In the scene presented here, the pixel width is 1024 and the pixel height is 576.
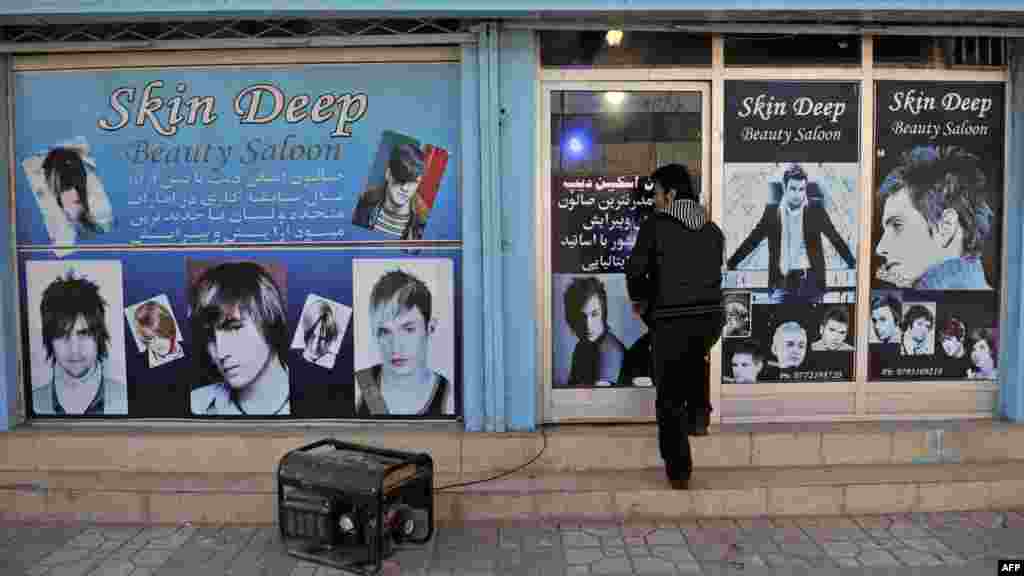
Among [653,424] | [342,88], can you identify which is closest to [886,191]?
[653,424]

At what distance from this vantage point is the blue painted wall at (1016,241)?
532 cm

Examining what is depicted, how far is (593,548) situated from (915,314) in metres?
2.87

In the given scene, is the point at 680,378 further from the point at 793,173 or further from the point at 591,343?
the point at 793,173

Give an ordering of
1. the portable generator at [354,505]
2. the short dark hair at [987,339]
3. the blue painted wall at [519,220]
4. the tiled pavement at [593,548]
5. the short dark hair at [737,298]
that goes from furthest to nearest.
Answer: the short dark hair at [987,339], the short dark hair at [737,298], the blue painted wall at [519,220], the tiled pavement at [593,548], the portable generator at [354,505]

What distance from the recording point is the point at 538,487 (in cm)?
491

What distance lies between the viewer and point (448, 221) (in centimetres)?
534

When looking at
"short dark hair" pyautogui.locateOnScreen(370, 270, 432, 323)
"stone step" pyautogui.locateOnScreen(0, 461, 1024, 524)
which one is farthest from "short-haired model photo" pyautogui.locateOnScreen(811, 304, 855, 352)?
"short dark hair" pyautogui.locateOnScreen(370, 270, 432, 323)

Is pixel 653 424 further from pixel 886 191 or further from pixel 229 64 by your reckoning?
pixel 229 64

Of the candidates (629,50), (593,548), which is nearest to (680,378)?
(593,548)

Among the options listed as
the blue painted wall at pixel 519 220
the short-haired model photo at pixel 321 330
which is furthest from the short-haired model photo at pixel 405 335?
the blue painted wall at pixel 519 220

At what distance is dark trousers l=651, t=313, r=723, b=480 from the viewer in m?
4.71

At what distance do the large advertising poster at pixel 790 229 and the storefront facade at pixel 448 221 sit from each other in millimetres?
15

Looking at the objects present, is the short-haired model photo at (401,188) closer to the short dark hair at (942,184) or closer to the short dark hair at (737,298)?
the short dark hair at (737,298)

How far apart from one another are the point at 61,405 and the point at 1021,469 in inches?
249
